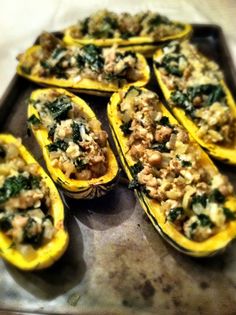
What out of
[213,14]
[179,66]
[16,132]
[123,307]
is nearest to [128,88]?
[179,66]

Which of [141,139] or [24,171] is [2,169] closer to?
[24,171]

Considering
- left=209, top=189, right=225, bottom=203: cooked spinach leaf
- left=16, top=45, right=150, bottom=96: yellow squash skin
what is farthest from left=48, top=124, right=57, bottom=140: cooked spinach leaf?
left=209, top=189, right=225, bottom=203: cooked spinach leaf

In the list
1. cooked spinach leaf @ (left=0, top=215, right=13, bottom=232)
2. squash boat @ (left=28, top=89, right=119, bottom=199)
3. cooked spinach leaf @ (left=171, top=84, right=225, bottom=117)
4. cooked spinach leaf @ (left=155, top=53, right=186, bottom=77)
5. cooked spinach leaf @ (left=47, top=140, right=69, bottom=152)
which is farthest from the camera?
cooked spinach leaf @ (left=155, top=53, right=186, bottom=77)

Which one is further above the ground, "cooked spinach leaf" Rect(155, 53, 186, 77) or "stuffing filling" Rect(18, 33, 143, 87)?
"stuffing filling" Rect(18, 33, 143, 87)

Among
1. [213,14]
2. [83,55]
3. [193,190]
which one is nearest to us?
[193,190]

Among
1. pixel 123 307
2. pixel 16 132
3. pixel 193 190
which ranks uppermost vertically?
pixel 16 132

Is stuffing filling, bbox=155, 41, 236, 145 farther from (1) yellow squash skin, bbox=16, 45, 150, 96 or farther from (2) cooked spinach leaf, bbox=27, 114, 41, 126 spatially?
(2) cooked spinach leaf, bbox=27, 114, 41, 126

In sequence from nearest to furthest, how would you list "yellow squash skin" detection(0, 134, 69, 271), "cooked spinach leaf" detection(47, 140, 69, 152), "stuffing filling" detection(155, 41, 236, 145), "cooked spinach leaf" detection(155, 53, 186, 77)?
"yellow squash skin" detection(0, 134, 69, 271), "cooked spinach leaf" detection(47, 140, 69, 152), "stuffing filling" detection(155, 41, 236, 145), "cooked spinach leaf" detection(155, 53, 186, 77)
